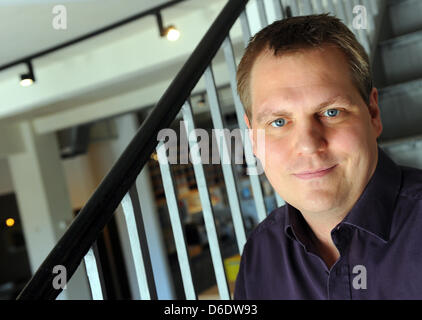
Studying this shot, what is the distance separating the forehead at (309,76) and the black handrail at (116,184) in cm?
31

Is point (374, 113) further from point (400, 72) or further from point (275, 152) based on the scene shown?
point (400, 72)

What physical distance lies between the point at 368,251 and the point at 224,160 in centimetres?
60

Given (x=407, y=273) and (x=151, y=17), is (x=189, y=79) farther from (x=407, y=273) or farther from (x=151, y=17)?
(x=151, y=17)

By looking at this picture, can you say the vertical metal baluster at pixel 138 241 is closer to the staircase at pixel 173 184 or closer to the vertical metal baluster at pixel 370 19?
the staircase at pixel 173 184

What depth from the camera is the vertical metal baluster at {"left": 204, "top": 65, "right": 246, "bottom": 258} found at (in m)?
1.50

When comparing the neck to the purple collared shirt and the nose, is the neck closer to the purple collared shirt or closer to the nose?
the purple collared shirt

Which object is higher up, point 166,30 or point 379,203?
point 166,30

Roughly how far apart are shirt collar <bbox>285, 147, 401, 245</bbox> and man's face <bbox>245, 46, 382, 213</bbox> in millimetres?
16

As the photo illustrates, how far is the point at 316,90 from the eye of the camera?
0.99m

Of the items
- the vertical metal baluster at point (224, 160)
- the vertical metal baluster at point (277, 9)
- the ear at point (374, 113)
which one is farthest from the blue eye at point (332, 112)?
the vertical metal baluster at point (277, 9)

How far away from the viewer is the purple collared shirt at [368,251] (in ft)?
3.13

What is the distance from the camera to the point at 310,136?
Result: 38.6 inches

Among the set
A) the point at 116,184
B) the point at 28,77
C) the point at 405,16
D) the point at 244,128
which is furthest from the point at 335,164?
the point at 28,77

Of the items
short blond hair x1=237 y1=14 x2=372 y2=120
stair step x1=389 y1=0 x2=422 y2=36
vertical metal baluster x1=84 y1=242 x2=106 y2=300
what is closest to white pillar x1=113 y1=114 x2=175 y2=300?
stair step x1=389 y1=0 x2=422 y2=36
